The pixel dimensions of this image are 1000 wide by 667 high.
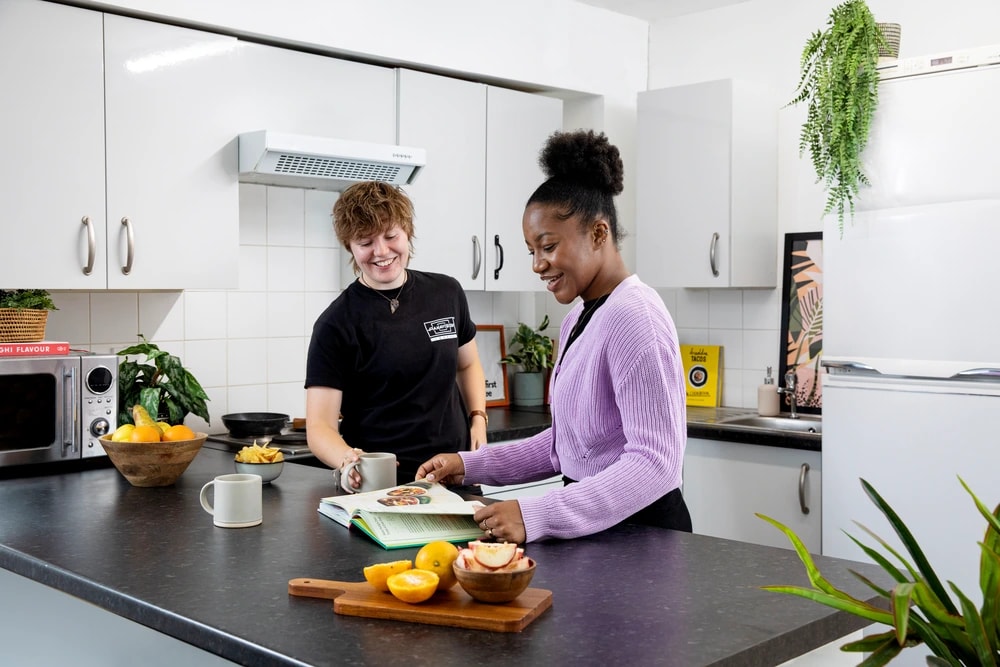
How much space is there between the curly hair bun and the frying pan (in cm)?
164

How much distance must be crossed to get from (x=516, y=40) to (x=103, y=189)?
181 cm

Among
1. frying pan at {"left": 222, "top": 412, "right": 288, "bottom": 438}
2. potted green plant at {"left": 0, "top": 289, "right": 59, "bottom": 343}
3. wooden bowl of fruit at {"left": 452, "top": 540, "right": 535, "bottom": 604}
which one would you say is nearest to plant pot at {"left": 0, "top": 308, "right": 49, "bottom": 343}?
potted green plant at {"left": 0, "top": 289, "right": 59, "bottom": 343}

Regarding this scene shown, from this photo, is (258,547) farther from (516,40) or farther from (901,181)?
(516,40)

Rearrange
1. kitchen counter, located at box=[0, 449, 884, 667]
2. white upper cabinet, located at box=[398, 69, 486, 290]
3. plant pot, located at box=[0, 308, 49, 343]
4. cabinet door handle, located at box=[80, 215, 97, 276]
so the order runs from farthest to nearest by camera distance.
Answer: white upper cabinet, located at box=[398, 69, 486, 290] → cabinet door handle, located at box=[80, 215, 97, 276] → plant pot, located at box=[0, 308, 49, 343] → kitchen counter, located at box=[0, 449, 884, 667]

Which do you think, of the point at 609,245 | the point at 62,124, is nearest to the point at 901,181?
the point at 609,245

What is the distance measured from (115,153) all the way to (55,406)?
75 centimetres

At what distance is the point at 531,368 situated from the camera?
4488mm

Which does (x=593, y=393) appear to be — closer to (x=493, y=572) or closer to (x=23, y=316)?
(x=493, y=572)

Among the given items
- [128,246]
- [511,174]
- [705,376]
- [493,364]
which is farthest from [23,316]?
[705,376]

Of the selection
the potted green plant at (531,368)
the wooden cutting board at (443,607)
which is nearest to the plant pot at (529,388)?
the potted green plant at (531,368)

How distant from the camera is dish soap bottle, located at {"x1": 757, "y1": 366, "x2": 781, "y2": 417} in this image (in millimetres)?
4043

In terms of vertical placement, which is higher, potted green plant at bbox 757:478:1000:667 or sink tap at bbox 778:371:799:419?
potted green plant at bbox 757:478:1000:667

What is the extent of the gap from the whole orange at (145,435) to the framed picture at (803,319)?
254 centimetres

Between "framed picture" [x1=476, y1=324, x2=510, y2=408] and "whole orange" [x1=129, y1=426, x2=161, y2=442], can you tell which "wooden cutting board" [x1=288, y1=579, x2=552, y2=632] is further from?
"framed picture" [x1=476, y1=324, x2=510, y2=408]
